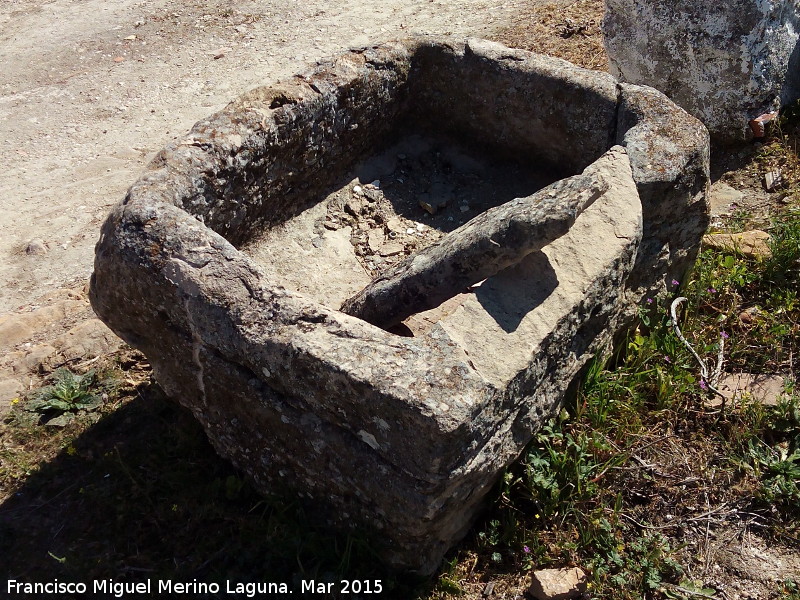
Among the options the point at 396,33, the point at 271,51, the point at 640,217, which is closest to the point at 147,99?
the point at 271,51

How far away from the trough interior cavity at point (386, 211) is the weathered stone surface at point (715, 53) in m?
1.79

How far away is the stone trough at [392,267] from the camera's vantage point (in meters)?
3.01

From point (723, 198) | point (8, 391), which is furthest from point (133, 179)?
point (723, 198)

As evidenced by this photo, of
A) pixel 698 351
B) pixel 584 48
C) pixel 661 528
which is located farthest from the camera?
pixel 584 48

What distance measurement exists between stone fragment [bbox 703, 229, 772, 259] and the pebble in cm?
444

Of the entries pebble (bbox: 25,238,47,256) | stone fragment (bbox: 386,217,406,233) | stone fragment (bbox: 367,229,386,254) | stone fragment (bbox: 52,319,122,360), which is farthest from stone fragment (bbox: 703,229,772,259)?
pebble (bbox: 25,238,47,256)

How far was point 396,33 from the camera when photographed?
8.05 meters

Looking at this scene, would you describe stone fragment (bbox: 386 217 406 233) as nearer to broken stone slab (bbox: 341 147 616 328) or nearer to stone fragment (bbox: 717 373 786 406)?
broken stone slab (bbox: 341 147 616 328)

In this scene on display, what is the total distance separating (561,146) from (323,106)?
1.32 m

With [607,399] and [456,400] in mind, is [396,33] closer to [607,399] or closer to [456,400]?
[607,399]

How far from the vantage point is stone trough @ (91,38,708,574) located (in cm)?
301

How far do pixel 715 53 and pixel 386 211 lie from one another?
2641mm

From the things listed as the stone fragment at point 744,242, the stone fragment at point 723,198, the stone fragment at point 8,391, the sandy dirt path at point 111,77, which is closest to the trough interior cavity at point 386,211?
the stone fragment at point 744,242

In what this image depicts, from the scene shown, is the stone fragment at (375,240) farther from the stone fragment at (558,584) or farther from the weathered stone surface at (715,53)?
the weathered stone surface at (715,53)
